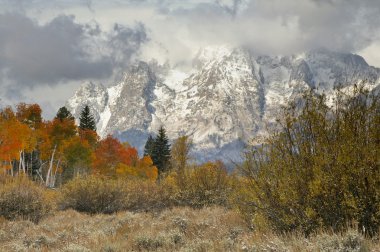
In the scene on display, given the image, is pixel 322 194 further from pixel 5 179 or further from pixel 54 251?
pixel 5 179

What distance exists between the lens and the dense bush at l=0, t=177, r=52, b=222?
1739cm

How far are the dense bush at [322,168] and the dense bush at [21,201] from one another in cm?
1128

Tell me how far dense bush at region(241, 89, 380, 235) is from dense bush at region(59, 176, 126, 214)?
14.6m

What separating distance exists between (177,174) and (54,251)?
15.1 metres

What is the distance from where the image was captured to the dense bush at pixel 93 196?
22922mm

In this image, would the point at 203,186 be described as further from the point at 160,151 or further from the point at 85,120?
the point at 85,120

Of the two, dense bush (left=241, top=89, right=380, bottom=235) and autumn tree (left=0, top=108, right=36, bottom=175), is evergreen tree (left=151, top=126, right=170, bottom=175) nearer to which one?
autumn tree (left=0, top=108, right=36, bottom=175)

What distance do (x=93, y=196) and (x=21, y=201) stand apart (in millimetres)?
5569

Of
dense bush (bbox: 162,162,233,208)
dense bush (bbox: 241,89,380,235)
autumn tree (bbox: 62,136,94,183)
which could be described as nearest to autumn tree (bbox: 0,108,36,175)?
autumn tree (bbox: 62,136,94,183)

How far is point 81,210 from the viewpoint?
23.2 metres

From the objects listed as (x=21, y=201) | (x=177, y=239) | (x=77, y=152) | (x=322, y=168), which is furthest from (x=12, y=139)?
(x=322, y=168)

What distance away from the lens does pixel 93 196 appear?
22891 millimetres

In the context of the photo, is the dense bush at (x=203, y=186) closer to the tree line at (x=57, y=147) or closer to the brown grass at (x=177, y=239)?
the brown grass at (x=177, y=239)

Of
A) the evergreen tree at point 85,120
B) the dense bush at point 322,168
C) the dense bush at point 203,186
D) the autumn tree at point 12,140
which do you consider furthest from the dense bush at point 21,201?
the evergreen tree at point 85,120
